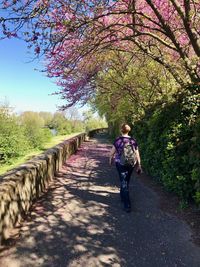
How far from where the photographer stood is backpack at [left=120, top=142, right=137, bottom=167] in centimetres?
682

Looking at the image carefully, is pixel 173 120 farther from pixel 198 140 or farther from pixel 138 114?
pixel 138 114

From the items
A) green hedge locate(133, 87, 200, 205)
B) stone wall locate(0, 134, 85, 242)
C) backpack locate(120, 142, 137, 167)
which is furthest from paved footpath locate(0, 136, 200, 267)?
backpack locate(120, 142, 137, 167)

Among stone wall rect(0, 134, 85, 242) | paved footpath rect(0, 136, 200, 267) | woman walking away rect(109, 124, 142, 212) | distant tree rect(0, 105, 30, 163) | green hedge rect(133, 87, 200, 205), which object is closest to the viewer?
paved footpath rect(0, 136, 200, 267)

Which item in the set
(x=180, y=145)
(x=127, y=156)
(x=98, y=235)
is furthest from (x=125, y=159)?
(x=98, y=235)

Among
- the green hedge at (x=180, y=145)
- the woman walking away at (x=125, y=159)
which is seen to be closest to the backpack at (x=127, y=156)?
the woman walking away at (x=125, y=159)

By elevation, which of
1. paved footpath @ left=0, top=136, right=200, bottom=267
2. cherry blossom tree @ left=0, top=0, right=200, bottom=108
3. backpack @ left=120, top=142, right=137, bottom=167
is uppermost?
cherry blossom tree @ left=0, top=0, right=200, bottom=108

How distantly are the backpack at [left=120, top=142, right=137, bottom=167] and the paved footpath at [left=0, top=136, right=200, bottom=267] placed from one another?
986mm

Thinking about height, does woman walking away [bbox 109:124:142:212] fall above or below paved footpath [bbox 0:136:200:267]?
above

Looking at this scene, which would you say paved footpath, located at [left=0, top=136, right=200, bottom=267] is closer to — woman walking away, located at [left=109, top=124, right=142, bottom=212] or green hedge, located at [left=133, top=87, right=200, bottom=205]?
woman walking away, located at [left=109, top=124, right=142, bottom=212]

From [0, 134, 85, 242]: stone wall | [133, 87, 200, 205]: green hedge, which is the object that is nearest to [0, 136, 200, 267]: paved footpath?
[0, 134, 85, 242]: stone wall

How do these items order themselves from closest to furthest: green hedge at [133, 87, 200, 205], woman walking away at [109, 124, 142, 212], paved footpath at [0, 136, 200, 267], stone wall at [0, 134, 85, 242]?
paved footpath at [0, 136, 200, 267] < stone wall at [0, 134, 85, 242] < green hedge at [133, 87, 200, 205] < woman walking away at [109, 124, 142, 212]

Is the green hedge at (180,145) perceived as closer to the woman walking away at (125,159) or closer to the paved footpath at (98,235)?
the paved footpath at (98,235)

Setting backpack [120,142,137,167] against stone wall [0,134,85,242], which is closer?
stone wall [0,134,85,242]

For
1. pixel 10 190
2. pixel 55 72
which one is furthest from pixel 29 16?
pixel 55 72
